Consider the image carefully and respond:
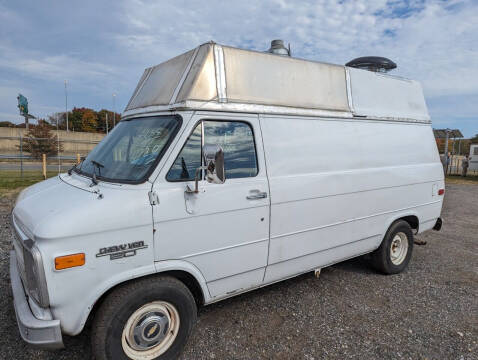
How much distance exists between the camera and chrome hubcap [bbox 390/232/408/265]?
475 cm

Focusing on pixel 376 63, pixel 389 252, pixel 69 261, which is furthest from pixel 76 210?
pixel 376 63

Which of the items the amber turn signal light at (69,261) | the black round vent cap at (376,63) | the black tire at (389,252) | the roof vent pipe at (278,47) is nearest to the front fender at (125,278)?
the amber turn signal light at (69,261)

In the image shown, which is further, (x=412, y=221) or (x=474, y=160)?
(x=474, y=160)

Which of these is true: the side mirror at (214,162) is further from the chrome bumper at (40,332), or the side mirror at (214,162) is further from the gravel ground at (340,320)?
the gravel ground at (340,320)

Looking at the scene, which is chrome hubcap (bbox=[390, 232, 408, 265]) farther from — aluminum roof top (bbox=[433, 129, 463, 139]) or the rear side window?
aluminum roof top (bbox=[433, 129, 463, 139])

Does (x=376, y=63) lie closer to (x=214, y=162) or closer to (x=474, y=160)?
(x=214, y=162)

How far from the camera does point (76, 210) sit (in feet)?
7.53

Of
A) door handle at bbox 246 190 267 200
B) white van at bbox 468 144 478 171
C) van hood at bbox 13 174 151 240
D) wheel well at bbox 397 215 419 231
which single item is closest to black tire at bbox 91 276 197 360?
van hood at bbox 13 174 151 240

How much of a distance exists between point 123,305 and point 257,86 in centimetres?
233

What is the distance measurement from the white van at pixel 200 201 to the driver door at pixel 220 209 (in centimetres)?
1

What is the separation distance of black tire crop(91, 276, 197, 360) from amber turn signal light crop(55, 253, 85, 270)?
1.28ft

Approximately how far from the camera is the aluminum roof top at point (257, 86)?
2.89 metres

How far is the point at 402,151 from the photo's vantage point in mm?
4578

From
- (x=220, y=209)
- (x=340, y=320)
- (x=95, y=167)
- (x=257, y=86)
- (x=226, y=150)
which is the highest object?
(x=257, y=86)
